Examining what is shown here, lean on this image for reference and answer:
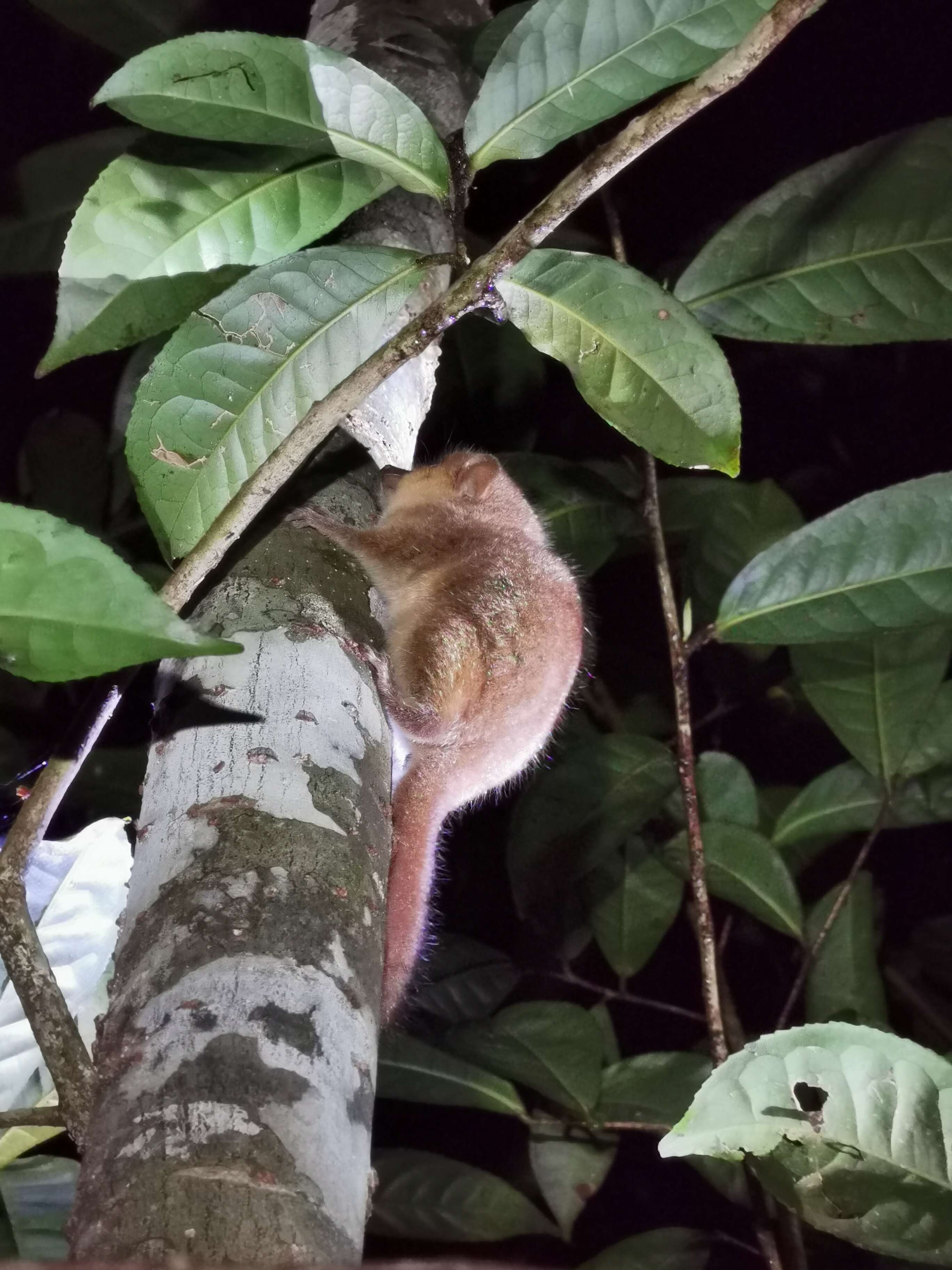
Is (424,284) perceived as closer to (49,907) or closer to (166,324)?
(166,324)

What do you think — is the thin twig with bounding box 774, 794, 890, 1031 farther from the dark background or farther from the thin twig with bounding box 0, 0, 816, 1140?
the thin twig with bounding box 0, 0, 816, 1140

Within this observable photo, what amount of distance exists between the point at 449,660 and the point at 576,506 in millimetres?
1106

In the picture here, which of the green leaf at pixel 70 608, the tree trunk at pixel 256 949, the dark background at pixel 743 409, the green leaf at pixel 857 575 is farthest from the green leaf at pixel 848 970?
the green leaf at pixel 70 608

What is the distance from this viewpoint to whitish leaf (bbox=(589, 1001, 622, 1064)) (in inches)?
97.7

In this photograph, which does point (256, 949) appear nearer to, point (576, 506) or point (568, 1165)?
point (576, 506)

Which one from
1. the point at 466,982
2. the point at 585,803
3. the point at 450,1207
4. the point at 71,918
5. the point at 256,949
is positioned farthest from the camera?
the point at 466,982

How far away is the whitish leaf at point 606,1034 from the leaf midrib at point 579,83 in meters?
1.87

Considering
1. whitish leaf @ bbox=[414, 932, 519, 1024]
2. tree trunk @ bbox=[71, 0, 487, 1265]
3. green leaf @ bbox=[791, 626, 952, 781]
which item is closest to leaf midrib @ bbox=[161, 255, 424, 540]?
tree trunk @ bbox=[71, 0, 487, 1265]

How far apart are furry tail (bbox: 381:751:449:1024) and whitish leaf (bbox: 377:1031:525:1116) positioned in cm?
98

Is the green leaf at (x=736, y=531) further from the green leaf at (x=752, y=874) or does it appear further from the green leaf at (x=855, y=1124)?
the green leaf at (x=855, y=1124)

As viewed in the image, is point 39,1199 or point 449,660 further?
point 39,1199

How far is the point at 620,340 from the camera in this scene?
1.23 metres

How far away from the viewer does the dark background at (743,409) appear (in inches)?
122

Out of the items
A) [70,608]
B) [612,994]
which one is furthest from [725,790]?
[70,608]
